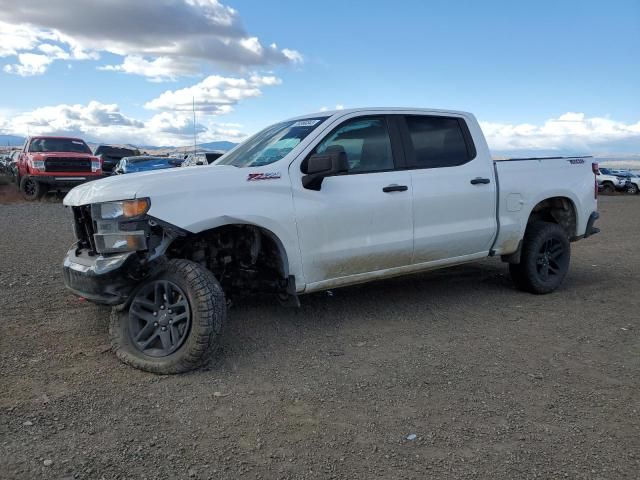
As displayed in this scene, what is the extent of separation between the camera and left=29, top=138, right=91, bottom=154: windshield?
18178 mm

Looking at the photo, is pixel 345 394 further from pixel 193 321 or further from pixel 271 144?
pixel 271 144

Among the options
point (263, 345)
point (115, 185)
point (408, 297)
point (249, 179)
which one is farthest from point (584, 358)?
point (115, 185)

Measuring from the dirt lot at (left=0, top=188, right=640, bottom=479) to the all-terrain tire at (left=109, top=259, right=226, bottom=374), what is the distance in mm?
102

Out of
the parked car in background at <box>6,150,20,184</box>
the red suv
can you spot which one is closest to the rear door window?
the red suv

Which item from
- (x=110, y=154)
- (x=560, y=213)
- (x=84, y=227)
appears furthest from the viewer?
(x=110, y=154)

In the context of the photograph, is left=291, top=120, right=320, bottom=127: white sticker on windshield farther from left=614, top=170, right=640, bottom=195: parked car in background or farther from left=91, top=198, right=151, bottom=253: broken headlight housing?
left=614, top=170, right=640, bottom=195: parked car in background

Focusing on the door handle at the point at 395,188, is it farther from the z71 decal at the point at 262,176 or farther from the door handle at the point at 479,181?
the z71 decal at the point at 262,176

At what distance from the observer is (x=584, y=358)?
4.47 metres

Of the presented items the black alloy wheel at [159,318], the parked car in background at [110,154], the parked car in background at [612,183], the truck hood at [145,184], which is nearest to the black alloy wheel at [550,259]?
the truck hood at [145,184]

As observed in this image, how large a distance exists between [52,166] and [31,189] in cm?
129

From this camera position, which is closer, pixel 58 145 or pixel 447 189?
pixel 447 189

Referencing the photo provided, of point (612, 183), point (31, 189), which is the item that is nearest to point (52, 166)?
point (31, 189)

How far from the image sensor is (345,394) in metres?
3.82

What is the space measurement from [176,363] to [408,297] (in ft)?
9.41
